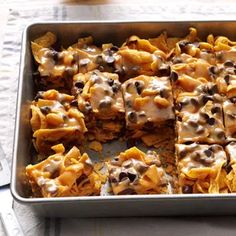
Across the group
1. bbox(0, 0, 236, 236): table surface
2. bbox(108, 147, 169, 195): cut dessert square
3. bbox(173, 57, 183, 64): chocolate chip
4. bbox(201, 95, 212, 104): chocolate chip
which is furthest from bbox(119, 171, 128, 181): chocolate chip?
bbox(173, 57, 183, 64): chocolate chip

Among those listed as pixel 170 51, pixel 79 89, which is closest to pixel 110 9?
pixel 170 51

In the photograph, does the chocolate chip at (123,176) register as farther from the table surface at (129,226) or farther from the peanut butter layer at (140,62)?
the peanut butter layer at (140,62)

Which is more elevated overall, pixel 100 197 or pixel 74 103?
pixel 74 103

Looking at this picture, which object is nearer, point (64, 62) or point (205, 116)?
point (205, 116)

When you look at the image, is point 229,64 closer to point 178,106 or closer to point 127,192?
point 178,106

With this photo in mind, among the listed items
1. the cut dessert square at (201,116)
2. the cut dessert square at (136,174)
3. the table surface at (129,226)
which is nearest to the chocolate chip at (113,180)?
the cut dessert square at (136,174)

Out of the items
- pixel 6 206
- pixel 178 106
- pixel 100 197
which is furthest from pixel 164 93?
pixel 6 206

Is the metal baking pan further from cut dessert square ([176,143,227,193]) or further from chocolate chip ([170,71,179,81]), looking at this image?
chocolate chip ([170,71,179,81])
